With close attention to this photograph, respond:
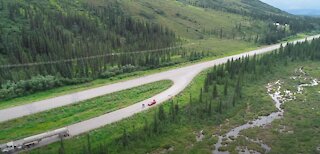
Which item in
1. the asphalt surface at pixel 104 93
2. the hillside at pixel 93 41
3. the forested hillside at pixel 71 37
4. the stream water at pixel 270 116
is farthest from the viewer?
the forested hillside at pixel 71 37

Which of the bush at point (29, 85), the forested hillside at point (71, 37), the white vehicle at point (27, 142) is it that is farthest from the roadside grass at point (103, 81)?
the white vehicle at point (27, 142)

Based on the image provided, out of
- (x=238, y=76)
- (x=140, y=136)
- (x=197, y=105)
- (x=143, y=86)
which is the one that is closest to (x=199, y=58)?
(x=238, y=76)

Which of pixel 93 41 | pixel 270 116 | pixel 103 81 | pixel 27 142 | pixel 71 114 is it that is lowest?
pixel 270 116

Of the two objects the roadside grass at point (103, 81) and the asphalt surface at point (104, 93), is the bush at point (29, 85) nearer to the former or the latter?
the roadside grass at point (103, 81)

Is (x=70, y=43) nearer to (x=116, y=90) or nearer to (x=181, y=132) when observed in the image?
(x=116, y=90)

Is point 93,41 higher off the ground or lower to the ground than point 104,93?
higher

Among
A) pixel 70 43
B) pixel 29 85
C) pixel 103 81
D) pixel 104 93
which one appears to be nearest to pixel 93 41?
pixel 70 43

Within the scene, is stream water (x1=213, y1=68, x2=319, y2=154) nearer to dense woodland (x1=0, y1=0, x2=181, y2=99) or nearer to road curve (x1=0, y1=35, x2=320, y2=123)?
road curve (x1=0, y1=35, x2=320, y2=123)
